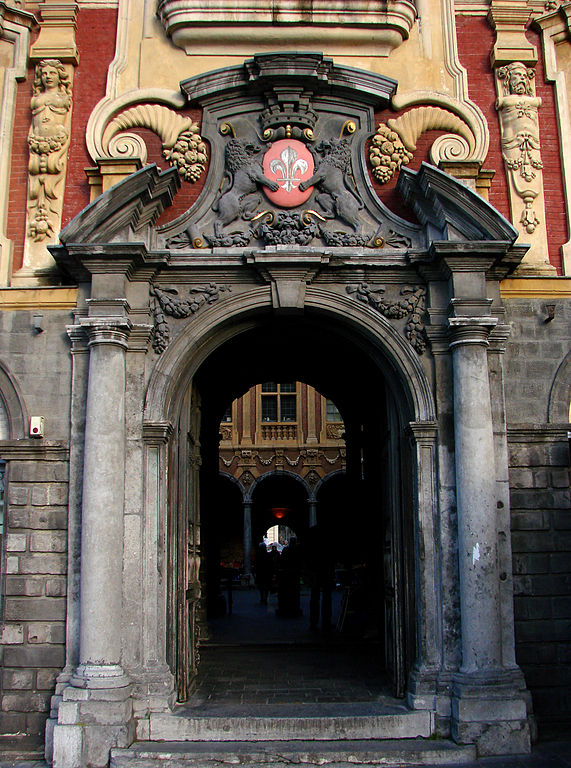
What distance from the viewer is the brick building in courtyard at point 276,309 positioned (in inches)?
290

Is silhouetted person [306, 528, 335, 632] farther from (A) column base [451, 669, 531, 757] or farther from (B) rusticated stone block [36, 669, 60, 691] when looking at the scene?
(B) rusticated stone block [36, 669, 60, 691]

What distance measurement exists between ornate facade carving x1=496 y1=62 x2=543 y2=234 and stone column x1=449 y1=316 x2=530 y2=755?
1.78 m

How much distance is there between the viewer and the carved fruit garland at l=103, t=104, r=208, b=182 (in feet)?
28.2

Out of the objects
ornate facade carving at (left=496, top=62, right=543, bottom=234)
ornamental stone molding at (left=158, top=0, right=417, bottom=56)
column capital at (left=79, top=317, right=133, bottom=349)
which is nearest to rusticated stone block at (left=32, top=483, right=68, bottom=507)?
column capital at (left=79, top=317, right=133, bottom=349)

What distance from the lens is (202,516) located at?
471 inches

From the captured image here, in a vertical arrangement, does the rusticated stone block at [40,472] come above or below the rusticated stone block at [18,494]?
above

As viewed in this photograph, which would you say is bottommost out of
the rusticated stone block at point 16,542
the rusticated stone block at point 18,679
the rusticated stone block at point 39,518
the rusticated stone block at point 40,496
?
the rusticated stone block at point 18,679

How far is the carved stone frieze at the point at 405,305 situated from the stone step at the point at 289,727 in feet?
11.6

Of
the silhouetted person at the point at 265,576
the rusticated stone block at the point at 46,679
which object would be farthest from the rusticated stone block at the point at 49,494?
the silhouetted person at the point at 265,576

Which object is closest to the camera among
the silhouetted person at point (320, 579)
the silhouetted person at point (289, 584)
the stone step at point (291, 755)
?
the stone step at point (291, 755)

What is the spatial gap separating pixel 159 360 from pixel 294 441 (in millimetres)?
20336

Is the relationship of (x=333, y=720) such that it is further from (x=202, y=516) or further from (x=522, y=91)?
(x=522, y=91)

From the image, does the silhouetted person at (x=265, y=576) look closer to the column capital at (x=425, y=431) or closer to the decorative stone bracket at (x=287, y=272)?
the column capital at (x=425, y=431)

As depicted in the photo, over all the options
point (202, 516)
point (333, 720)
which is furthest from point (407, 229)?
point (202, 516)
